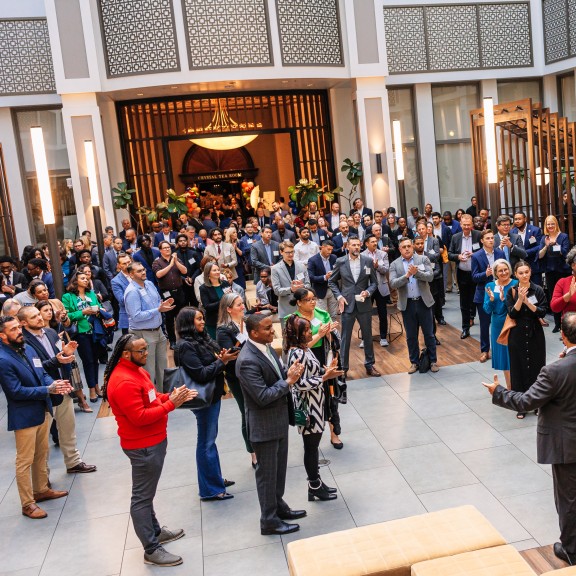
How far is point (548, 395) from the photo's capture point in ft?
13.6

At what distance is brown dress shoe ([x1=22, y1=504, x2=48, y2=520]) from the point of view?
5.52m

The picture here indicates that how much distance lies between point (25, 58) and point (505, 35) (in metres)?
11.1

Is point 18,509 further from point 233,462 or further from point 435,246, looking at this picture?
point 435,246

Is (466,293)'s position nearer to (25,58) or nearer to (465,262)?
A: (465,262)

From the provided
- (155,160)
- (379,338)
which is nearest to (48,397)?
(379,338)

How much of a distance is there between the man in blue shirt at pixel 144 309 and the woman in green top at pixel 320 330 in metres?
1.86

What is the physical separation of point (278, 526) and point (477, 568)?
1742 millimetres

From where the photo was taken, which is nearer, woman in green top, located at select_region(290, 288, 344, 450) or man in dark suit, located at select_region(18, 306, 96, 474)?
woman in green top, located at select_region(290, 288, 344, 450)

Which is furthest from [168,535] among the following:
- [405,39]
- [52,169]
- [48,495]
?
[405,39]

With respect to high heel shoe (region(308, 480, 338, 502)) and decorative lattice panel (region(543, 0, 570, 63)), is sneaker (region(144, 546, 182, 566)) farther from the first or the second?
decorative lattice panel (region(543, 0, 570, 63))

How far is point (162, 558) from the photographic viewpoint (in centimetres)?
467

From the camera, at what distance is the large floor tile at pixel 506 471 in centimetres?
525

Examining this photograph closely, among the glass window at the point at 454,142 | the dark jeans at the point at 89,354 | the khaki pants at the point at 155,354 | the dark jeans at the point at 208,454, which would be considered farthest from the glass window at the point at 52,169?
the dark jeans at the point at 208,454

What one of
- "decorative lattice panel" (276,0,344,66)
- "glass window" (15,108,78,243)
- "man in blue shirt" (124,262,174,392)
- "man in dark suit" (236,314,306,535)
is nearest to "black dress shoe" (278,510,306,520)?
"man in dark suit" (236,314,306,535)
